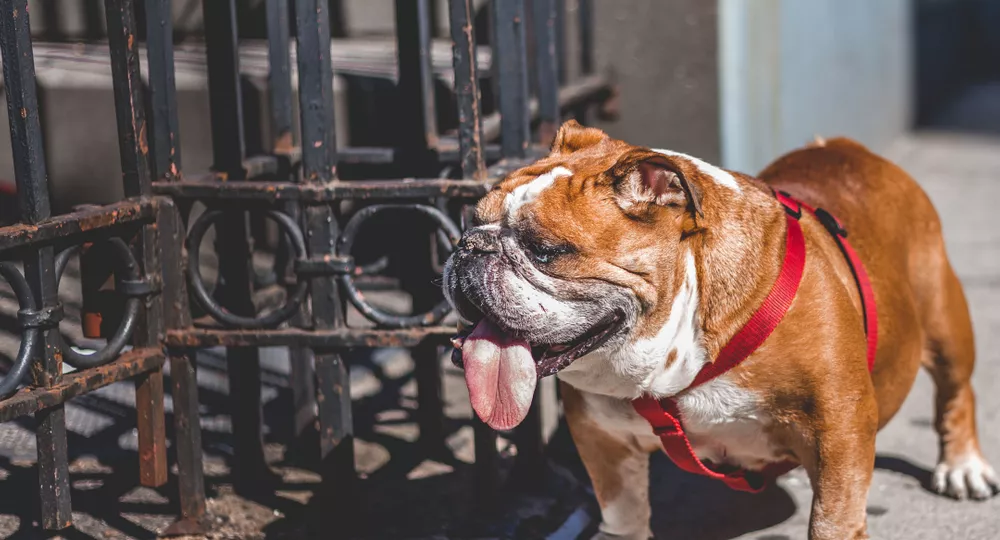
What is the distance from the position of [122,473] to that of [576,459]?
163cm

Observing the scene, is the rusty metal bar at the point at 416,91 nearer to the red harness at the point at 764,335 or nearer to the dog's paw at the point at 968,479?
the red harness at the point at 764,335

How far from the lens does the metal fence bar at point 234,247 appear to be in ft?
12.6

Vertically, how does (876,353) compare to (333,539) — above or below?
above

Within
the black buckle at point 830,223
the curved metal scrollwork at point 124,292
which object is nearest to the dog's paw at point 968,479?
the black buckle at point 830,223

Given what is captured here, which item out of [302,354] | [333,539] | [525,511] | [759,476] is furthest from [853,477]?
[302,354]

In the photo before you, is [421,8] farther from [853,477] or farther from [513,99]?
[853,477]

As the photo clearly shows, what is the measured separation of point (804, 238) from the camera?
10.5ft

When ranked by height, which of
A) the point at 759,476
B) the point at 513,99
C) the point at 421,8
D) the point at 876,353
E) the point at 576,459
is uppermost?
the point at 421,8

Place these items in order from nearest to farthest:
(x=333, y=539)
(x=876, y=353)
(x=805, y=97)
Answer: (x=876, y=353) < (x=333, y=539) < (x=805, y=97)

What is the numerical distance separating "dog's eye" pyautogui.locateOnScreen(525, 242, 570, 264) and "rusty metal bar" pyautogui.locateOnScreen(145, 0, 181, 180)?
4.36ft

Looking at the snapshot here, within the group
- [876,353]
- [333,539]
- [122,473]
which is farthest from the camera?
[122,473]

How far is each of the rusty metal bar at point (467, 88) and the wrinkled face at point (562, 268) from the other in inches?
27.3

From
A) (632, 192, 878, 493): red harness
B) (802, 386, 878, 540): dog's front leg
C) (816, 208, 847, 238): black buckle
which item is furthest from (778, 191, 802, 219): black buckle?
(802, 386, 878, 540): dog's front leg

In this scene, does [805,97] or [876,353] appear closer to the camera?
[876,353]
